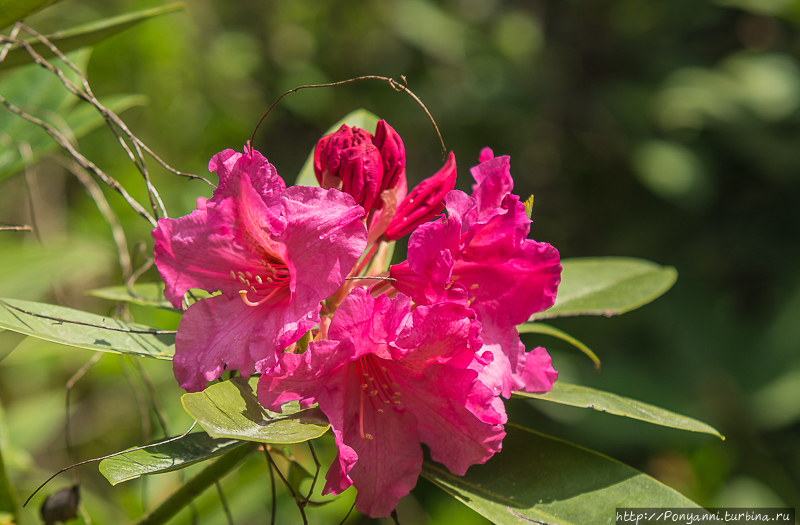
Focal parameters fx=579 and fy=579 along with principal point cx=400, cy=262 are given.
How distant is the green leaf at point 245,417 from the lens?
58cm

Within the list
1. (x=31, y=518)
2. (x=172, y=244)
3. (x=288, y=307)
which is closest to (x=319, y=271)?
(x=288, y=307)

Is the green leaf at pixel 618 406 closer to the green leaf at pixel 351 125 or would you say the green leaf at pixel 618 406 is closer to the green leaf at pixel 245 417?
the green leaf at pixel 245 417

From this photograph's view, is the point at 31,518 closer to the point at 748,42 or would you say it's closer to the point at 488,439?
the point at 488,439

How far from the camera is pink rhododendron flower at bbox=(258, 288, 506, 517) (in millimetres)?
656

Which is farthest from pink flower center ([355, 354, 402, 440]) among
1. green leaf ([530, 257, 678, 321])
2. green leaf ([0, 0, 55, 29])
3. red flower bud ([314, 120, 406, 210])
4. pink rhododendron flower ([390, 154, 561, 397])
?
green leaf ([0, 0, 55, 29])

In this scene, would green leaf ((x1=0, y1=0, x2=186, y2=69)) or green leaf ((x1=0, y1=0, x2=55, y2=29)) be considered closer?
green leaf ((x1=0, y1=0, x2=55, y2=29))

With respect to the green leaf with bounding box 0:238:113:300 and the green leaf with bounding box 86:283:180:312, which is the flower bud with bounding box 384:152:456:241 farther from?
the green leaf with bounding box 0:238:113:300

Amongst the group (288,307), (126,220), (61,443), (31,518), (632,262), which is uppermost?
(288,307)

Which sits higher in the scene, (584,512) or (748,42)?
(748,42)

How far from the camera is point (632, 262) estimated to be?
50.6 inches

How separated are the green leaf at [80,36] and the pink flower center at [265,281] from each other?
52 cm

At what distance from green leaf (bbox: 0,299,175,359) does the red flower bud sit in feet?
1.03

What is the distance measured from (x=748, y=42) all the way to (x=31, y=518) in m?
3.46

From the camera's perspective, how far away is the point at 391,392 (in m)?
0.77
